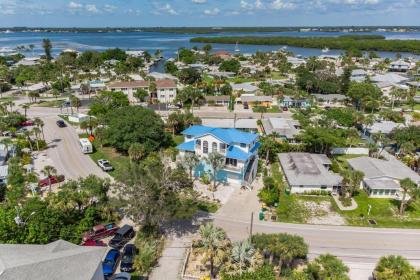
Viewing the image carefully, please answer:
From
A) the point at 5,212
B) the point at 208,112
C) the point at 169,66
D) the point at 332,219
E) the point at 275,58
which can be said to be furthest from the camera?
the point at 275,58

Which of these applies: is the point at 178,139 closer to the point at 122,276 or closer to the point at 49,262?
the point at 122,276

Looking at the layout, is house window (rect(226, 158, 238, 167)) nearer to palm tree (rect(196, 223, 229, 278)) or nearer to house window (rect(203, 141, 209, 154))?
house window (rect(203, 141, 209, 154))

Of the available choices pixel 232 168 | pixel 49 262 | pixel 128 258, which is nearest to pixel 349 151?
pixel 232 168

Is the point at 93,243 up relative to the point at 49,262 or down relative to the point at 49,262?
down

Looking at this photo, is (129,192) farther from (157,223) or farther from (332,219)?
(332,219)

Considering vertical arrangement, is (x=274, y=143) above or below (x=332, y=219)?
above

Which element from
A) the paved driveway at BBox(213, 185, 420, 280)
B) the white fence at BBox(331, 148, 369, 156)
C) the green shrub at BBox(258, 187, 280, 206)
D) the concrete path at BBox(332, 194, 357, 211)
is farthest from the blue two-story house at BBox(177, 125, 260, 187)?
the white fence at BBox(331, 148, 369, 156)

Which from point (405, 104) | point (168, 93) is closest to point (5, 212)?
point (168, 93)
